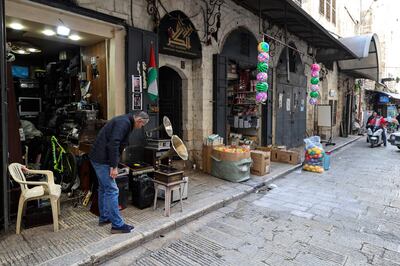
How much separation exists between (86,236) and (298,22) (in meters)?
10.6

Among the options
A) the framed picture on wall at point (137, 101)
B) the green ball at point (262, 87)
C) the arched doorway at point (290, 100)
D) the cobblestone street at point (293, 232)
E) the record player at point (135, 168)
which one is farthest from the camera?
the arched doorway at point (290, 100)

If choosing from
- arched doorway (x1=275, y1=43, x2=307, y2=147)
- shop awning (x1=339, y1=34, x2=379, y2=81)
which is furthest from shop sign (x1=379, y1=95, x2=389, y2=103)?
arched doorway (x1=275, y1=43, x2=307, y2=147)

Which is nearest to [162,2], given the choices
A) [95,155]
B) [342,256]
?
[95,155]

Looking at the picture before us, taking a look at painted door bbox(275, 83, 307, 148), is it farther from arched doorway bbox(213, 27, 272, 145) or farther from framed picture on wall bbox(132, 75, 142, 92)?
framed picture on wall bbox(132, 75, 142, 92)

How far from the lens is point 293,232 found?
4.34 meters

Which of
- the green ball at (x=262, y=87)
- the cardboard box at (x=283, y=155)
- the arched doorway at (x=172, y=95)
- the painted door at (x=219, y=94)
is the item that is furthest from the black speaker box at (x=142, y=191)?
the cardboard box at (x=283, y=155)

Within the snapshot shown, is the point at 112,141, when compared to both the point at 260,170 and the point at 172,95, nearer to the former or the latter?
the point at 172,95

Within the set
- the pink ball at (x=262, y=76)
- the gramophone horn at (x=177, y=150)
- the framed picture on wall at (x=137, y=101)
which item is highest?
the pink ball at (x=262, y=76)

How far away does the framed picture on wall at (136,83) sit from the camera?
576 centimetres

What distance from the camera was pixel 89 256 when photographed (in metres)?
3.32

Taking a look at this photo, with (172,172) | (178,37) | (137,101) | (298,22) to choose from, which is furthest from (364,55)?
(172,172)

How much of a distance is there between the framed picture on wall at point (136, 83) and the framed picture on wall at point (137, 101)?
109 millimetres

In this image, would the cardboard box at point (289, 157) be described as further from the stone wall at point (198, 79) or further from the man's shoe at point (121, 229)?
the man's shoe at point (121, 229)

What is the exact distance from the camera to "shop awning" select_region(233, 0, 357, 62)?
877 centimetres
